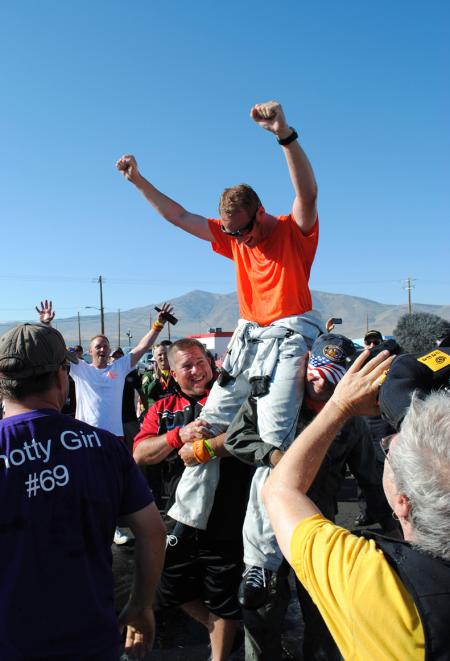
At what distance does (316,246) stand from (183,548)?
1973 mm

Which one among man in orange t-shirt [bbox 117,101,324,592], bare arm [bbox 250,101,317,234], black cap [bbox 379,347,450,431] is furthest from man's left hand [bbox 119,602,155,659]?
bare arm [bbox 250,101,317,234]

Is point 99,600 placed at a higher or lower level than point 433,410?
lower

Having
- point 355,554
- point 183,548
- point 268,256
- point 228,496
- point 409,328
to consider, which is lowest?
point 183,548

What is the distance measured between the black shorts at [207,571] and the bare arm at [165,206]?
6.29ft

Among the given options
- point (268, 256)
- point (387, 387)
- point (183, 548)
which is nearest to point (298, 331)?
point (268, 256)

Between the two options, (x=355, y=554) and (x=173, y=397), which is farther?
(x=173, y=397)

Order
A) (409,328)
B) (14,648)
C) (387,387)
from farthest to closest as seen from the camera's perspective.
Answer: (409,328) → (387,387) → (14,648)

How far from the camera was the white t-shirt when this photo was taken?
6332 mm

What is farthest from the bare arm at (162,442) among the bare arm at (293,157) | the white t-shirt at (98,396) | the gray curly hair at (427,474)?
the white t-shirt at (98,396)

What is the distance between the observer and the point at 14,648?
175 centimetres

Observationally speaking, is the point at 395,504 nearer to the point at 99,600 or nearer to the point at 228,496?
the point at 99,600

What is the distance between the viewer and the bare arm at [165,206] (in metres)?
3.59

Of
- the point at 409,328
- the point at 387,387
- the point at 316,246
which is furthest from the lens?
the point at 316,246

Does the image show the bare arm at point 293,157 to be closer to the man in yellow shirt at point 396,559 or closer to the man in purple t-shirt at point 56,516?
the man in purple t-shirt at point 56,516
